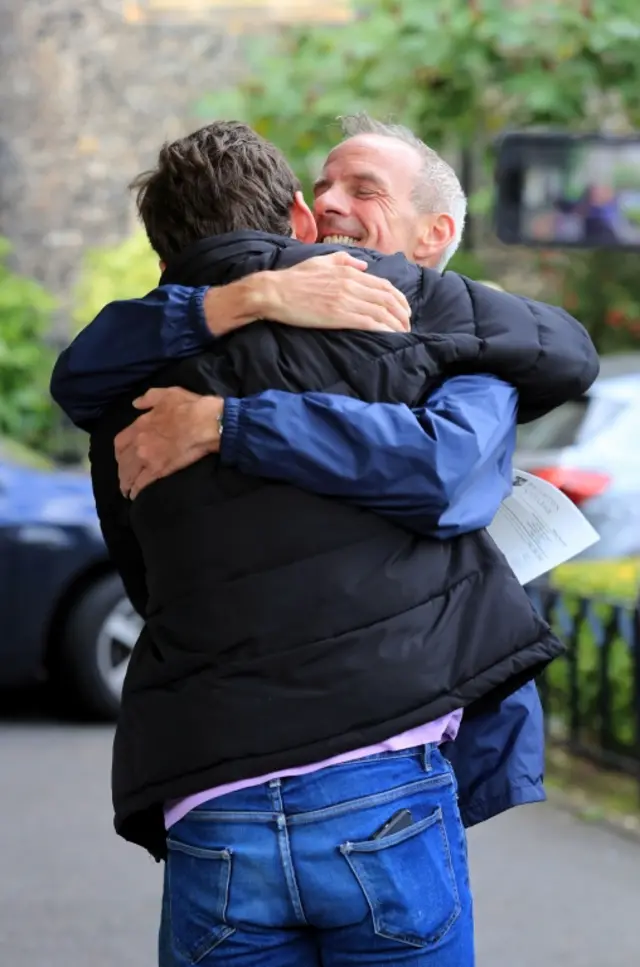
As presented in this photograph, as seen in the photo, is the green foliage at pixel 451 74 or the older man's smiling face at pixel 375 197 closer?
the older man's smiling face at pixel 375 197

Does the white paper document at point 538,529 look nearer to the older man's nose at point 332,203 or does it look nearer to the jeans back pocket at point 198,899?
the older man's nose at point 332,203

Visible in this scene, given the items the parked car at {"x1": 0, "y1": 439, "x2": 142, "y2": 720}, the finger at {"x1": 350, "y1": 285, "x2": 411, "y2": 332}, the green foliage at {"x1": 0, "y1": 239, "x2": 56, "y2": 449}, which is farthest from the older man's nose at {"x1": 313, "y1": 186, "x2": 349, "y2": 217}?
the green foliage at {"x1": 0, "y1": 239, "x2": 56, "y2": 449}

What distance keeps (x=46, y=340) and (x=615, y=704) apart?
1880 centimetres

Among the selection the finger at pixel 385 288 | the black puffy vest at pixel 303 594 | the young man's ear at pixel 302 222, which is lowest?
the black puffy vest at pixel 303 594

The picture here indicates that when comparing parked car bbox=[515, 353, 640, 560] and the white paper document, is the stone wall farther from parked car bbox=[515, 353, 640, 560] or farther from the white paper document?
the white paper document

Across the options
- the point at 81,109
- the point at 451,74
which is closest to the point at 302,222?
the point at 451,74

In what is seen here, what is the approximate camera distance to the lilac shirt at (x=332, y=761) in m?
2.49

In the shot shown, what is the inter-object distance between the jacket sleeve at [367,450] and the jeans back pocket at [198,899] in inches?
18.7

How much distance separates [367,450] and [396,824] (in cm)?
46

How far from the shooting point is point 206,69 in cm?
2691

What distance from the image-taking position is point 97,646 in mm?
9133

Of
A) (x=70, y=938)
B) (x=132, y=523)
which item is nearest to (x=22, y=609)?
(x=70, y=938)

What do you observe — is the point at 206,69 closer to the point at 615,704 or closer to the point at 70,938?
the point at 615,704

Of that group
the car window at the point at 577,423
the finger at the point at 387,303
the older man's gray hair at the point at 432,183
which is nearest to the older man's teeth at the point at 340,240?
the older man's gray hair at the point at 432,183
